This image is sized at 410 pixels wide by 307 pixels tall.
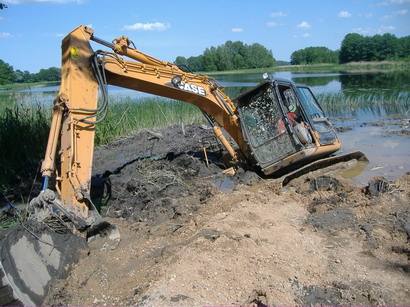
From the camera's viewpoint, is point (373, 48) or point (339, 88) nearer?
point (339, 88)

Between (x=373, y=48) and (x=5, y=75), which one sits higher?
(x=5, y=75)

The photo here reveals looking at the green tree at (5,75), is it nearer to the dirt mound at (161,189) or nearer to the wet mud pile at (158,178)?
the wet mud pile at (158,178)

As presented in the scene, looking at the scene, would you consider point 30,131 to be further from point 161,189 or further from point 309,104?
point 309,104

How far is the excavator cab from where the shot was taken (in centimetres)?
788

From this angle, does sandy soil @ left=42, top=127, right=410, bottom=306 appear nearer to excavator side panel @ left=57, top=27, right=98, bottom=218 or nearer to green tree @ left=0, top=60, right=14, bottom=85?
excavator side panel @ left=57, top=27, right=98, bottom=218

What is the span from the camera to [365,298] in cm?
411

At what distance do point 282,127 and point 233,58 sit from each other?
9160 cm

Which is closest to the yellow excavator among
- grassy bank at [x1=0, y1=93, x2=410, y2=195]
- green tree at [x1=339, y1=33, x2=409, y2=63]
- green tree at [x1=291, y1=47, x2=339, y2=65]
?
grassy bank at [x1=0, y1=93, x2=410, y2=195]

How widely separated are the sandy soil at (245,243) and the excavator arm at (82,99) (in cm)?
68

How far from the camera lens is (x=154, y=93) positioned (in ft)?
23.8

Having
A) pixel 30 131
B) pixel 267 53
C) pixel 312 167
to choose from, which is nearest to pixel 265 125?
pixel 312 167

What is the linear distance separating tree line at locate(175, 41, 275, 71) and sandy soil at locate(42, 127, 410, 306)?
86.7 meters

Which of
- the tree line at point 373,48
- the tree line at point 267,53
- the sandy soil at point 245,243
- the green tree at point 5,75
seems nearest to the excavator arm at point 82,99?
the sandy soil at point 245,243

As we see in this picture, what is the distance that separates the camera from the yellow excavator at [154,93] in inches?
209
